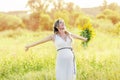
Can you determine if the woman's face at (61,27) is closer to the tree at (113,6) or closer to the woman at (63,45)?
the woman at (63,45)

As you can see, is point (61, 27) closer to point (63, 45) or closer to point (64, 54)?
point (63, 45)

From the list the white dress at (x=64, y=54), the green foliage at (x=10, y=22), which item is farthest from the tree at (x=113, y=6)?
the white dress at (x=64, y=54)

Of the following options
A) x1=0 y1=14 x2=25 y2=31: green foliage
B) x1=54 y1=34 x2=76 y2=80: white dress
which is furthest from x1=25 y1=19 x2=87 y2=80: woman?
x1=0 y1=14 x2=25 y2=31: green foliage

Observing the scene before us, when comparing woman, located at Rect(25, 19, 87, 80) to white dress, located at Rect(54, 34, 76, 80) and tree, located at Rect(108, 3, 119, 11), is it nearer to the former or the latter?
white dress, located at Rect(54, 34, 76, 80)

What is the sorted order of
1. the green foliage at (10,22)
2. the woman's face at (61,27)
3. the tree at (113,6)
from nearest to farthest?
the woman's face at (61,27), the green foliage at (10,22), the tree at (113,6)

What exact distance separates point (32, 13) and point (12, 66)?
1891 cm

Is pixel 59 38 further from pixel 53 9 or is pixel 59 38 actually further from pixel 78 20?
pixel 53 9

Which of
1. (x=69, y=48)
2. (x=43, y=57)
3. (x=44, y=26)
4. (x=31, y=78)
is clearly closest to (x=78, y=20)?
(x=44, y=26)

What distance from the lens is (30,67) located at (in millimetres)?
11492

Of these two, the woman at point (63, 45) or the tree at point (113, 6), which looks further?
the tree at point (113, 6)

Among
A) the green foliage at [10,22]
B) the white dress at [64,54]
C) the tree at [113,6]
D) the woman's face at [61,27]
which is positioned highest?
the woman's face at [61,27]

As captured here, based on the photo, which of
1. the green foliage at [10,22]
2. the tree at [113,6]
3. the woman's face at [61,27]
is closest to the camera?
the woman's face at [61,27]

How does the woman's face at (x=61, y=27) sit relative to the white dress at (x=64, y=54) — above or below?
above

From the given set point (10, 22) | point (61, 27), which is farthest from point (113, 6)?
point (61, 27)
